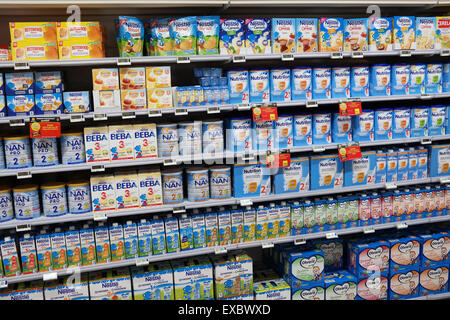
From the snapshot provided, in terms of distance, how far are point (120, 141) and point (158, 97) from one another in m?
0.45

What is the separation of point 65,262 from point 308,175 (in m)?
2.16

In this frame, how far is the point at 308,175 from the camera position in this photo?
374 cm

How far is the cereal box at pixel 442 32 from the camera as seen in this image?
3780 mm

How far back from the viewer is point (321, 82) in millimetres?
3602

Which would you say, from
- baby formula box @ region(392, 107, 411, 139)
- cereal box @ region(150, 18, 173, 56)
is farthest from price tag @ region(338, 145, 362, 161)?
cereal box @ region(150, 18, 173, 56)

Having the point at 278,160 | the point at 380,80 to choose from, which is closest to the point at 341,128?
the point at 380,80

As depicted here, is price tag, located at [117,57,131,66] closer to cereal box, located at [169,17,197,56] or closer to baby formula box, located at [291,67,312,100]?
cereal box, located at [169,17,197,56]

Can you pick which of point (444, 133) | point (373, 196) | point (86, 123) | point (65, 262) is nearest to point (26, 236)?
point (65, 262)

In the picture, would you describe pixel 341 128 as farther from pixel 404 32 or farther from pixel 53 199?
pixel 53 199

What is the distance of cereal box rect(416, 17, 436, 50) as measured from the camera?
373 cm

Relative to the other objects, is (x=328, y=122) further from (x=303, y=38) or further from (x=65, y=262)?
(x=65, y=262)

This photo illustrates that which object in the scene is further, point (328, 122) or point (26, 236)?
point (328, 122)

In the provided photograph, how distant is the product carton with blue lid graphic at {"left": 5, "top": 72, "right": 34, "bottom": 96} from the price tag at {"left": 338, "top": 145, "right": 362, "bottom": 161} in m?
2.54

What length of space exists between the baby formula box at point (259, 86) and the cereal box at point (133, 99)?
88 cm
